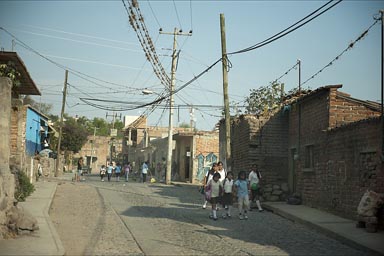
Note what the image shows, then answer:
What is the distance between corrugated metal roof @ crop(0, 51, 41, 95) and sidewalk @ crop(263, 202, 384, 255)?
10983mm

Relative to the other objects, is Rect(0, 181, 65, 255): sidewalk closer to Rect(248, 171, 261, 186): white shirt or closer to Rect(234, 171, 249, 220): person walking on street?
Rect(234, 171, 249, 220): person walking on street

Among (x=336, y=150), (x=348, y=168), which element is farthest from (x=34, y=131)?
(x=348, y=168)

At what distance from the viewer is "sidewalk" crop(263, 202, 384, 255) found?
9836 mm

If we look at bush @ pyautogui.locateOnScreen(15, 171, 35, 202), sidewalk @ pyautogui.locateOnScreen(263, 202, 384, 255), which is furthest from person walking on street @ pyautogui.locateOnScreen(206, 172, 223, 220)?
bush @ pyautogui.locateOnScreen(15, 171, 35, 202)

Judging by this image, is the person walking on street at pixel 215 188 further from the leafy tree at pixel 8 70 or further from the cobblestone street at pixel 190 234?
the leafy tree at pixel 8 70

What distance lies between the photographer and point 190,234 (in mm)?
11219

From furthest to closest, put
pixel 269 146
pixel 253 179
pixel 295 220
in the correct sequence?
pixel 269 146 → pixel 253 179 → pixel 295 220

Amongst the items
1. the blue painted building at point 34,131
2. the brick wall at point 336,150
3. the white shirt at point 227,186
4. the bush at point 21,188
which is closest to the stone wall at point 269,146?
the brick wall at point 336,150

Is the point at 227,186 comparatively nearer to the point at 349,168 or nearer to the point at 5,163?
the point at 349,168

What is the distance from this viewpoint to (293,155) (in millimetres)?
19859

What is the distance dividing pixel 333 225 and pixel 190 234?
3971mm

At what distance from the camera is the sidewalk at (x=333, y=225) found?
984cm

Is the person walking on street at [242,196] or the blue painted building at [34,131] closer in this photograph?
the person walking on street at [242,196]

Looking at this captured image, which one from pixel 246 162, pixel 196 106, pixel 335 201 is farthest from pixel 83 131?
pixel 335 201
